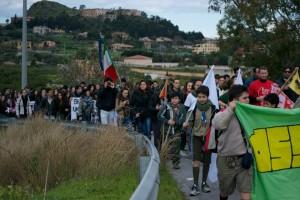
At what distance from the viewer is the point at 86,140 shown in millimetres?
12773

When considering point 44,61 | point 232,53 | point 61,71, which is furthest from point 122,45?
point 232,53

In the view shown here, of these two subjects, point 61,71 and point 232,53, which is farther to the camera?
point 61,71

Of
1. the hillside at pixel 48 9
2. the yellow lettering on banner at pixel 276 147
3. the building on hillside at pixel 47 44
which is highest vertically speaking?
the hillside at pixel 48 9

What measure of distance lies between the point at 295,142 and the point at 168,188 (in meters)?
3.71

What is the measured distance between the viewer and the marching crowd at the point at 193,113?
810cm

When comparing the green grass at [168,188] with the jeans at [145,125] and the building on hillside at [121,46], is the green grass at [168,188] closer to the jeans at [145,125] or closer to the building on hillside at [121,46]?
the jeans at [145,125]

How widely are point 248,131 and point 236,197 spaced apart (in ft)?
11.1

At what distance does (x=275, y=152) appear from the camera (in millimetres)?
7039

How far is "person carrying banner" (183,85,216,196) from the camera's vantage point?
34.9ft

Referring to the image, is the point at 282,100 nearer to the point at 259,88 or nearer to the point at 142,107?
the point at 259,88

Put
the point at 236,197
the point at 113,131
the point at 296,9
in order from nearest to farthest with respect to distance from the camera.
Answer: the point at 236,197 → the point at 113,131 → the point at 296,9

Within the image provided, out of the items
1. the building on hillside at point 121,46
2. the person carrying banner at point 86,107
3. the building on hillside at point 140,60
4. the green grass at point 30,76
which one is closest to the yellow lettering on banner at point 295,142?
the person carrying banner at point 86,107

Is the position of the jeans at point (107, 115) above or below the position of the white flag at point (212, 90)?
below

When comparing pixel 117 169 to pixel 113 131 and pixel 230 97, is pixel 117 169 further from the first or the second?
pixel 230 97
